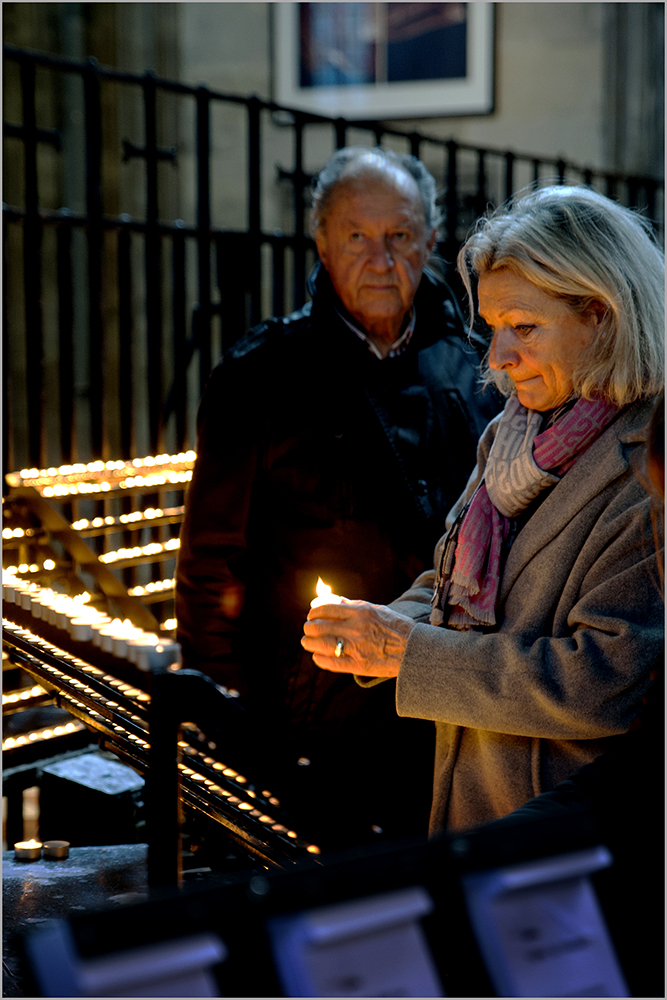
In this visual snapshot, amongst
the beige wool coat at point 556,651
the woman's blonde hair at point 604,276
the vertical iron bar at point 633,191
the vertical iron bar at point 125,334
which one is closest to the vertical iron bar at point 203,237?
the vertical iron bar at point 125,334

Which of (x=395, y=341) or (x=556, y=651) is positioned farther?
(x=395, y=341)

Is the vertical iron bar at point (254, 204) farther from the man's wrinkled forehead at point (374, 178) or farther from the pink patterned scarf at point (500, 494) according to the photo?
the pink patterned scarf at point (500, 494)

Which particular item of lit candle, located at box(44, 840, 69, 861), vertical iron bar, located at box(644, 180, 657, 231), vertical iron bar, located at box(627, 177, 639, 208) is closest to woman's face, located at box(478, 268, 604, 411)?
lit candle, located at box(44, 840, 69, 861)

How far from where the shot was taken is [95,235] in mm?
3824

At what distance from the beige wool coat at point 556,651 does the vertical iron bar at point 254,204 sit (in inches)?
115

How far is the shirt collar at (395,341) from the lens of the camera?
276 centimetres

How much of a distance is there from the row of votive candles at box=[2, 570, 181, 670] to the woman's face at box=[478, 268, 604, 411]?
2.62 ft

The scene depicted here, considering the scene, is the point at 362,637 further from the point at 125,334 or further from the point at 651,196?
the point at 651,196

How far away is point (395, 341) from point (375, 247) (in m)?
0.26

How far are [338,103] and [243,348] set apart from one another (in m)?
5.91

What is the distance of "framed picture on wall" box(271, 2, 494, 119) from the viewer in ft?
25.1

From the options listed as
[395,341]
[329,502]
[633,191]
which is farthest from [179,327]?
[633,191]

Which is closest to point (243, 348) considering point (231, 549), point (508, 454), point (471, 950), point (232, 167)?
point (231, 549)

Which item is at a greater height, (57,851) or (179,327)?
(179,327)
